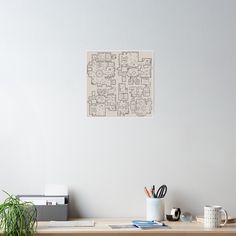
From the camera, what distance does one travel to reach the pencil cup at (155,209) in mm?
2328

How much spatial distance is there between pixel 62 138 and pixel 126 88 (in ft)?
1.35

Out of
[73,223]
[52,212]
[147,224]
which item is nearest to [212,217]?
[147,224]

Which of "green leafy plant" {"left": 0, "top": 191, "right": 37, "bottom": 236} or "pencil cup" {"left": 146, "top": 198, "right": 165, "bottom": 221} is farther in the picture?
"pencil cup" {"left": 146, "top": 198, "right": 165, "bottom": 221}

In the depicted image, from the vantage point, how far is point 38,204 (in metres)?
2.29

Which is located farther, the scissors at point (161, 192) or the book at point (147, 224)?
the scissors at point (161, 192)

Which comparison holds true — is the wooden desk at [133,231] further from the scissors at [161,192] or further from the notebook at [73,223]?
the scissors at [161,192]

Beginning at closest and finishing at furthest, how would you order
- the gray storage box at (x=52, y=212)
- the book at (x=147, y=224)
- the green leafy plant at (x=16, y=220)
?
1. the green leafy plant at (x=16, y=220)
2. the book at (x=147, y=224)
3. the gray storage box at (x=52, y=212)

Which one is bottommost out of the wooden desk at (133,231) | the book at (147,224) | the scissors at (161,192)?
the wooden desk at (133,231)

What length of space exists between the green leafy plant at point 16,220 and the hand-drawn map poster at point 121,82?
684 millimetres

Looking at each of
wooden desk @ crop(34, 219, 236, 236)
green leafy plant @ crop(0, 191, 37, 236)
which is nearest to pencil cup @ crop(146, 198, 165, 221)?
wooden desk @ crop(34, 219, 236, 236)

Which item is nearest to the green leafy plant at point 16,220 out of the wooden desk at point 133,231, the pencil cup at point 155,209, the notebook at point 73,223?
the wooden desk at point 133,231

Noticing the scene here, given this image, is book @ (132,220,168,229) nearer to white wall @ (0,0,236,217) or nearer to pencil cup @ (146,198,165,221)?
pencil cup @ (146,198,165,221)

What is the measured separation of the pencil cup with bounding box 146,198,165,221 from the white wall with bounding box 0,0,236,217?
0.12 metres

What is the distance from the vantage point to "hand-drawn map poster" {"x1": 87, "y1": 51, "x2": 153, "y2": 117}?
2.48 meters
